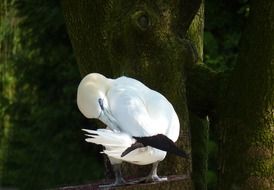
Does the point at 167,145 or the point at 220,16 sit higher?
the point at 220,16

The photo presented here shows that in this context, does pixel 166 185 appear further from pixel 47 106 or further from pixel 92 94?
pixel 47 106

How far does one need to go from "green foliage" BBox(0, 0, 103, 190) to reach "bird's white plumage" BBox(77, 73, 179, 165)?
A: 337 cm

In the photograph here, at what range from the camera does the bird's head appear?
2742 mm

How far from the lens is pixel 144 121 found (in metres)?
2.61

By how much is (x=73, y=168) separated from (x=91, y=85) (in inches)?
149

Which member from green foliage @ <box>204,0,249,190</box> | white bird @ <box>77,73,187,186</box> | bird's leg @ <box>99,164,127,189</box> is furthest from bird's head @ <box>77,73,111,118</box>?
green foliage @ <box>204,0,249,190</box>

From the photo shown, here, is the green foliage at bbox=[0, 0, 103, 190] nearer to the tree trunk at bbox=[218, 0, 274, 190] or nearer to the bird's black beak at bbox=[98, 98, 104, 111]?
the tree trunk at bbox=[218, 0, 274, 190]

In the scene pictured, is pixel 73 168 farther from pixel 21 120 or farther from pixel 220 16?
pixel 220 16

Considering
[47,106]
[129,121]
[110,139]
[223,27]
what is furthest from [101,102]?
[47,106]

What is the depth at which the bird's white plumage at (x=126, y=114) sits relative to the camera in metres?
2.52

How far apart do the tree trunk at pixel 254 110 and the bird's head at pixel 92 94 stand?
631 millimetres

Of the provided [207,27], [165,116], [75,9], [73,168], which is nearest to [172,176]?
[165,116]

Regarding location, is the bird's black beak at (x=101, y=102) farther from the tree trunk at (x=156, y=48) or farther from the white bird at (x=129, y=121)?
the tree trunk at (x=156, y=48)

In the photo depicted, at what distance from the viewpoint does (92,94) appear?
9.04ft
